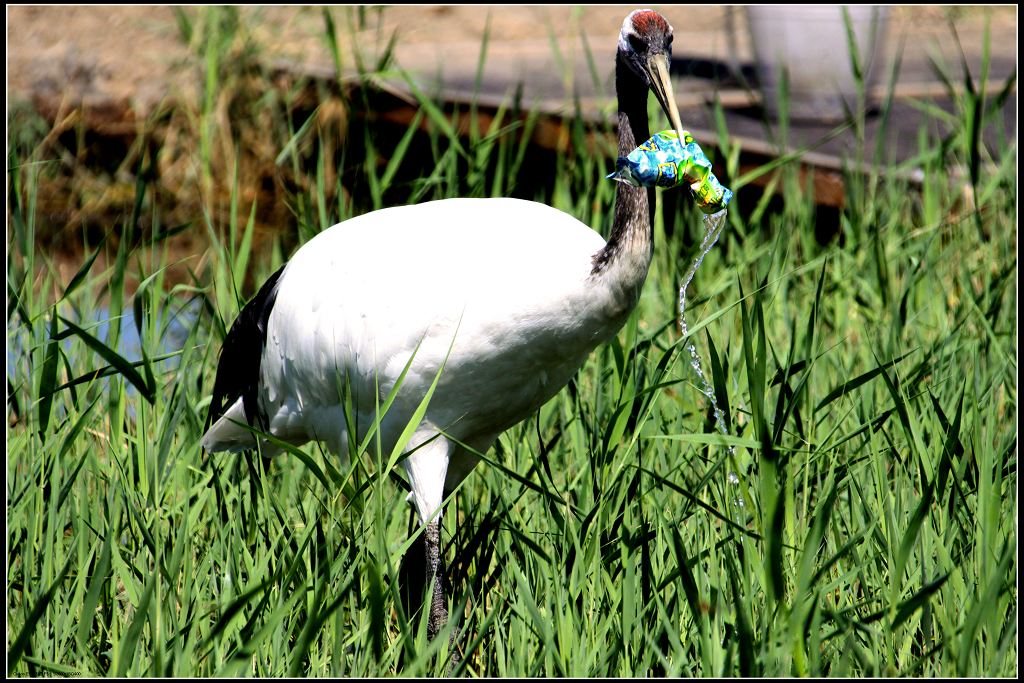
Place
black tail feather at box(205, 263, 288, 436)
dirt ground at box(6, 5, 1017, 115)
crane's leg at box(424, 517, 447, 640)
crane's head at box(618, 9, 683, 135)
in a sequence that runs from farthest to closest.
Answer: dirt ground at box(6, 5, 1017, 115), black tail feather at box(205, 263, 288, 436), crane's leg at box(424, 517, 447, 640), crane's head at box(618, 9, 683, 135)

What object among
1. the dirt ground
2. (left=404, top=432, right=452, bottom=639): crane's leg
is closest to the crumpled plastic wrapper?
(left=404, top=432, right=452, bottom=639): crane's leg

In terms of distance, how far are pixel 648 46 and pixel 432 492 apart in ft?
3.51

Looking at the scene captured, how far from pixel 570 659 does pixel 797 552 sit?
504mm

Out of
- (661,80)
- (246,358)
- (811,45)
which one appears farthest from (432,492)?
(811,45)

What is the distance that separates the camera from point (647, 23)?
271 cm

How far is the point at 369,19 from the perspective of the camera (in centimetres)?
850

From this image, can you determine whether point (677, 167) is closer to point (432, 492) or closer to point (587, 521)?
point (587, 521)

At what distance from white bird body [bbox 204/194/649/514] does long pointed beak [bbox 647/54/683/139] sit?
331 mm

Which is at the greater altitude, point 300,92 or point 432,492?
point 300,92

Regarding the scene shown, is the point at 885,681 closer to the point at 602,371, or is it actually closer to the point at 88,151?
the point at 602,371

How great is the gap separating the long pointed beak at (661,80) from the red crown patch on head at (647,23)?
56mm

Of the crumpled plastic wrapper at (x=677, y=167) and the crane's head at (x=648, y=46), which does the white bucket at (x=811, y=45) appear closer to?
the crane's head at (x=648, y=46)

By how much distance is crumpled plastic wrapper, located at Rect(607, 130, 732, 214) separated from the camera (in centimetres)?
254

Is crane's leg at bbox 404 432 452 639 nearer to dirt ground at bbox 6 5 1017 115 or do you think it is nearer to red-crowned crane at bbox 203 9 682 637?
red-crowned crane at bbox 203 9 682 637
